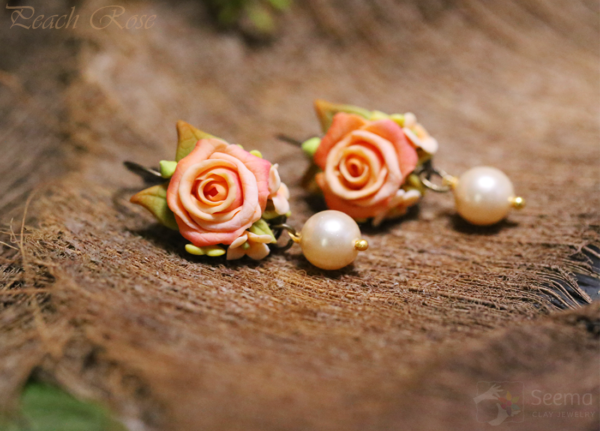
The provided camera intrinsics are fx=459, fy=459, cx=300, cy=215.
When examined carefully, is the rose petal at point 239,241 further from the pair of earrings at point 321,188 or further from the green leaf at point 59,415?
the green leaf at point 59,415

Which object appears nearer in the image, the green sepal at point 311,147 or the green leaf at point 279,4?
the green sepal at point 311,147

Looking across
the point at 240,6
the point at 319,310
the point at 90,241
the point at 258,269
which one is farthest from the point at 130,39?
the point at 319,310

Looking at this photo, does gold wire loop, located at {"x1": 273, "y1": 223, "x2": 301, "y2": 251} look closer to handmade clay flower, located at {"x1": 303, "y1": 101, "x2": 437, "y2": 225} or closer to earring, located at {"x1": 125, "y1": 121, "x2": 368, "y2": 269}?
earring, located at {"x1": 125, "y1": 121, "x2": 368, "y2": 269}

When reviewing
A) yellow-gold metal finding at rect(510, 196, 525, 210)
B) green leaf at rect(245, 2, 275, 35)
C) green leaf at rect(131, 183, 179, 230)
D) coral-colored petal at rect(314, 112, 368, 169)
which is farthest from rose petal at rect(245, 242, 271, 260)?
green leaf at rect(245, 2, 275, 35)

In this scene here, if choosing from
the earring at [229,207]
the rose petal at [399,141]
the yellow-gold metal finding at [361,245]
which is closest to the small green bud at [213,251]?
the earring at [229,207]

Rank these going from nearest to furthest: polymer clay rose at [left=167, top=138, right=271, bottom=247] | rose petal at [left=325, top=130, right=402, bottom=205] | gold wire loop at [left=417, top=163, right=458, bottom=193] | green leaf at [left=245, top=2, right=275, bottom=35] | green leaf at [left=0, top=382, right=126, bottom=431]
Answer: green leaf at [left=0, top=382, right=126, bottom=431] → polymer clay rose at [left=167, top=138, right=271, bottom=247] → rose petal at [left=325, top=130, right=402, bottom=205] → gold wire loop at [left=417, top=163, right=458, bottom=193] → green leaf at [left=245, top=2, right=275, bottom=35]

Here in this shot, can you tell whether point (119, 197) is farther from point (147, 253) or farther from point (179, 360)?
point (179, 360)

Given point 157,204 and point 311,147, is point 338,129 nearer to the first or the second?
point 311,147

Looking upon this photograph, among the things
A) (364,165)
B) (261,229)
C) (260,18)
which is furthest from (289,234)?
(260,18)
